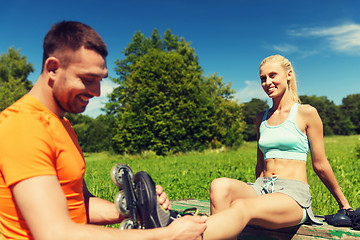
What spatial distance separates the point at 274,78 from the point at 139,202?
187cm

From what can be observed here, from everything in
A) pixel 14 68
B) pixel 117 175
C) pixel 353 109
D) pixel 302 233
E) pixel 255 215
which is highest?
pixel 14 68

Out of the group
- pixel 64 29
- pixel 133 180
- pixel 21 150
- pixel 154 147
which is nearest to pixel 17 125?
pixel 21 150

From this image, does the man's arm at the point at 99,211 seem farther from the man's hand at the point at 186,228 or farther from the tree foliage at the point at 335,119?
the tree foliage at the point at 335,119

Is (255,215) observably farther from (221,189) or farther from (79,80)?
(79,80)

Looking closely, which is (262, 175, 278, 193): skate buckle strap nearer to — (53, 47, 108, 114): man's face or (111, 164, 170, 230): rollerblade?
(111, 164, 170, 230): rollerblade

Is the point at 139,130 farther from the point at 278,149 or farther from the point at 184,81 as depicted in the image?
the point at 278,149

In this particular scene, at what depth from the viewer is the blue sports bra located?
2.67m

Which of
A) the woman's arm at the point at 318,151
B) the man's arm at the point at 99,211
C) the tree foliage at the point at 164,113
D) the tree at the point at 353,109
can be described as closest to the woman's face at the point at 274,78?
the woman's arm at the point at 318,151

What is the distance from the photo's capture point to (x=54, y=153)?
4.40 feet

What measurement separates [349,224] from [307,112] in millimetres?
977

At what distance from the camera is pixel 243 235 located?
8.61 ft

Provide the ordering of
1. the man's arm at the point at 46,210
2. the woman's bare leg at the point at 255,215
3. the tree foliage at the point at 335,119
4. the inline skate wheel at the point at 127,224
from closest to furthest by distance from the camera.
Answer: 1. the man's arm at the point at 46,210
2. the inline skate wheel at the point at 127,224
3. the woman's bare leg at the point at 255,215
4. the tree foliage at the point at 335,119

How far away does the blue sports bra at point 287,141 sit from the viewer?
2.67 metres

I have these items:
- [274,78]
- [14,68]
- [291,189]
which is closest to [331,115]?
[14,68]
